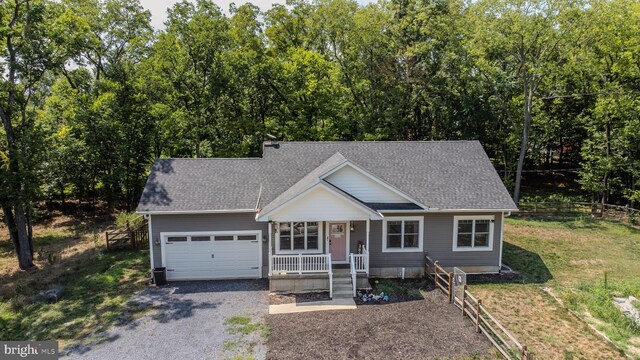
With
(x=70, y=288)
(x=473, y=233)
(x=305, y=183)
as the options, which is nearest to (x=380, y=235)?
(x=305, y=183)

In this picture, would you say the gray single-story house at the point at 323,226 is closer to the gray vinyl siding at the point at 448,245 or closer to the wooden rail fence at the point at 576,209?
the gray vinyl siding at the point at 448,245

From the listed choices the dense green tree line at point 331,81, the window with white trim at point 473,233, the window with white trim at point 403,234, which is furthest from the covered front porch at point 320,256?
the dense green tree line at point 331,81

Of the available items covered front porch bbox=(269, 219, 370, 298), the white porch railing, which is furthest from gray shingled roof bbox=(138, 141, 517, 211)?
the white porch railing

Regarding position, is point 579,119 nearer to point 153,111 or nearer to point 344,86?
point 344,86

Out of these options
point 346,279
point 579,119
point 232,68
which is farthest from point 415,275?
point 579,119

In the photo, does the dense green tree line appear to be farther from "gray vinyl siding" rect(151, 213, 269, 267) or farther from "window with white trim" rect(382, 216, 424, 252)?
"window with white trim" rect(382, 216, 424, 252)

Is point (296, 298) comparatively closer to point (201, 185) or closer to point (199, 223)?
point (199, 223)
